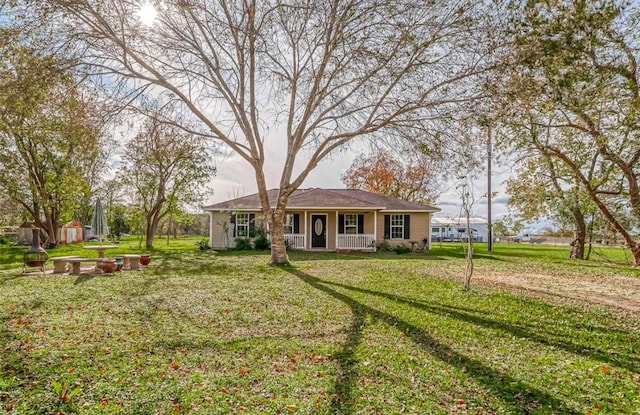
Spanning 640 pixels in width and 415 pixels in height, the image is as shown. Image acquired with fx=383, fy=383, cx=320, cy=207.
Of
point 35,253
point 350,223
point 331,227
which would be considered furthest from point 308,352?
point 350,223

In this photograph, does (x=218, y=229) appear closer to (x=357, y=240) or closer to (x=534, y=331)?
(x=357, y=240)

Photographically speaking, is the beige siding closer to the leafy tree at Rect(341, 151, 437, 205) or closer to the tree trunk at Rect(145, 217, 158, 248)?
the tree trunk at Rect(145, 217, 158, 248)

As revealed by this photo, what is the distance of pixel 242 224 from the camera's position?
22047 mm

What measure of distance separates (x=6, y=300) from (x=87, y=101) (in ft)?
19.0

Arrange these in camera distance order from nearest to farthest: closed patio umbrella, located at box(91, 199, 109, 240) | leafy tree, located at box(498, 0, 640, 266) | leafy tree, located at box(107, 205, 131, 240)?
1. leafy tree, located at box(498, 0, 640, 266)
2. closed patio umbrella, located at box(91, 199, 109, 240)
3. leafy tree, located at box(107, 205, 131, 240)

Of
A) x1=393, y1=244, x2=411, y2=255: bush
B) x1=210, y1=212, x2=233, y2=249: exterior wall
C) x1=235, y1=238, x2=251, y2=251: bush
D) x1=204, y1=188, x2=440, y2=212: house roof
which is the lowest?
x1=393, y1=244, x2=411, y2=255: bush

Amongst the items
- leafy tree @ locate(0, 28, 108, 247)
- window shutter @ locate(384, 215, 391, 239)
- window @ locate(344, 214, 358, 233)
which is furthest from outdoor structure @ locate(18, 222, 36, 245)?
window shutter @ locate(384, 215, 391, 239)

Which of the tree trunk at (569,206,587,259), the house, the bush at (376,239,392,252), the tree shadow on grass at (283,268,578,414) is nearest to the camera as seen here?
the tree shadow on grass at (283,268,578,414)

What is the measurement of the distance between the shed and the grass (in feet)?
81.2

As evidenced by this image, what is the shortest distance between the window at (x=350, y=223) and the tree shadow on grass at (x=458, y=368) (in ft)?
52.0

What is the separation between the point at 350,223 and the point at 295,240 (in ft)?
10.9

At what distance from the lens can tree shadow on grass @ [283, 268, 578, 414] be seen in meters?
3.32

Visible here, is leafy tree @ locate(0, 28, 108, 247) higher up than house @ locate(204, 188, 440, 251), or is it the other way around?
leafy tree @ locate(0, 28, 108, 247)

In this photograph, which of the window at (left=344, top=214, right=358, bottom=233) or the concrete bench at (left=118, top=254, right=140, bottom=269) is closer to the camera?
the concrete bench at (left=118, top=254, right=140, bottom=269)
